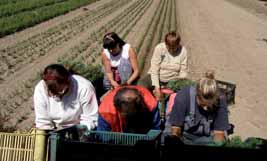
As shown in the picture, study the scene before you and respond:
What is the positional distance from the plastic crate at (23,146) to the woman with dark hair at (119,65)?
2856mm

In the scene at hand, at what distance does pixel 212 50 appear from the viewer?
1856cm

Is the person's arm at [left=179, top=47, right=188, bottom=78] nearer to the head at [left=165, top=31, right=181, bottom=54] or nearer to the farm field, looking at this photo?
the head at [left=165, top=31, right=181, bottom=54]

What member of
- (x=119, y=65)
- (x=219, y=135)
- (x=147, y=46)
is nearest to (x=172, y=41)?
(x=119, y=65)

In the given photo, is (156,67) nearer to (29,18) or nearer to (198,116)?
(198,116)

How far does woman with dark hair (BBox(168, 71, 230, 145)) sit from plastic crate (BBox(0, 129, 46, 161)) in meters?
1.46

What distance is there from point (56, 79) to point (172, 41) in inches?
93.1

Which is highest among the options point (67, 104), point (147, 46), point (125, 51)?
point (147, 46)

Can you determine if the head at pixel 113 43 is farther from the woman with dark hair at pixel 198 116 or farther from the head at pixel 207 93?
the head at pixel 207 93

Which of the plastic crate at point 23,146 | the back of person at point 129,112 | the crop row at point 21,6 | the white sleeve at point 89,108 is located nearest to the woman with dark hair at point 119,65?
the white sleeve at point 89,108

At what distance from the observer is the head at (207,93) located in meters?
5.11

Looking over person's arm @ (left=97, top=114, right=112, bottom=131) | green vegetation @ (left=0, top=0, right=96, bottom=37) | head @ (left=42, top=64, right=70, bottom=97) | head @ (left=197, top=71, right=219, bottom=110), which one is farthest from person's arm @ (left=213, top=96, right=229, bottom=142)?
green vegetation @ (left=0, top=0, right=96, bottom=37)

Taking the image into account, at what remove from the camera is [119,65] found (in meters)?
7.32

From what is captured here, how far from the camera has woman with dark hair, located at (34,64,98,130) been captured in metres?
5.29

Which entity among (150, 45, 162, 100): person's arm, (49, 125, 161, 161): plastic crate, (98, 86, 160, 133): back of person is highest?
(150, 45, 162, 100): person's arm
